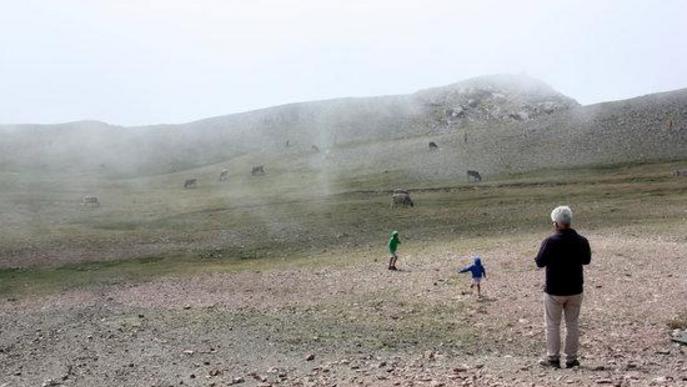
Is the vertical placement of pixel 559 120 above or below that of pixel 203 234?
above

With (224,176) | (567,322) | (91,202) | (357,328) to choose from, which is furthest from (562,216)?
(224,176)

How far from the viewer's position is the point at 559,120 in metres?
97.2

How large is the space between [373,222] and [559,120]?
199ft

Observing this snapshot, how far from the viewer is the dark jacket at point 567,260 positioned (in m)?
11.5

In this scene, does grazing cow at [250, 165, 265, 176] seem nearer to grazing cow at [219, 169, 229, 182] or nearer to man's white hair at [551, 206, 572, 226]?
grazing cow at [219, 169, 229, 182]

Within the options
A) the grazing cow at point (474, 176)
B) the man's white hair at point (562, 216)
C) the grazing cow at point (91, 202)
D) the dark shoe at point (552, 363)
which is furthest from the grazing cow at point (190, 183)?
the man's white hair at point (562, 216)

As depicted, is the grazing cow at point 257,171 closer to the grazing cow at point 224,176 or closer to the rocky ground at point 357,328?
the grazing cow at point 224,176

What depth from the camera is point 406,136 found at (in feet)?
420

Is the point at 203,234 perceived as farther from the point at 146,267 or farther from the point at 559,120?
the point at 559,120

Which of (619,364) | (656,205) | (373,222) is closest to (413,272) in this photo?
(619,364)

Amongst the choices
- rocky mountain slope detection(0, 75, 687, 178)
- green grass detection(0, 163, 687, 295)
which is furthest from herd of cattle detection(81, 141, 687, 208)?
rocky mountain slope detection(0, 75, 687, 178)

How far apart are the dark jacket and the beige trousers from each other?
15cm

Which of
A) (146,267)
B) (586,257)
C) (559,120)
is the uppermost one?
(559,120)

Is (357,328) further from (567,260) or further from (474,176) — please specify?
(474,176)
